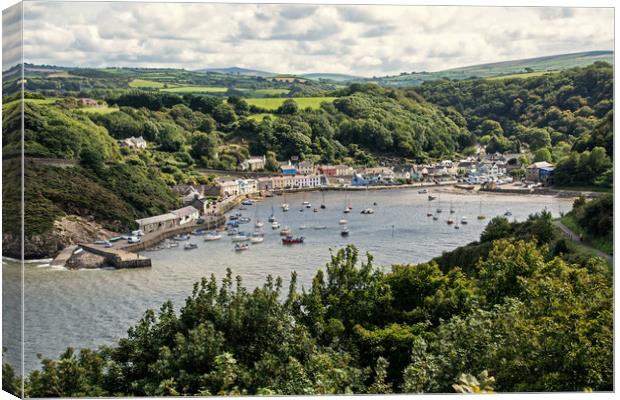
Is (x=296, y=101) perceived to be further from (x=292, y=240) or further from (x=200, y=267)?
(x=200, y=267)

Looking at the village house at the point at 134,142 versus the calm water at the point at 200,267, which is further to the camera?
the village house at the point at 134,142

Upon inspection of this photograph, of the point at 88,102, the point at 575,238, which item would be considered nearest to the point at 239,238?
the point at 88,102

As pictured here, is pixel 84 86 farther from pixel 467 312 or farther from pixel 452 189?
pixel 452 189

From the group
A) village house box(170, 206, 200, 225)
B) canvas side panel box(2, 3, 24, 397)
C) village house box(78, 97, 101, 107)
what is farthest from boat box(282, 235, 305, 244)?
canvas side panel box(2, 3, 24, 397)

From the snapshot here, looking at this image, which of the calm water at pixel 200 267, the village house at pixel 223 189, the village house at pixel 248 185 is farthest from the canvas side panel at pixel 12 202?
the village house at pixel 248 185

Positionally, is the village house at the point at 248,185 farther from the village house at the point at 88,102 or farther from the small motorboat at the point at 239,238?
the village house at the point at 88,102

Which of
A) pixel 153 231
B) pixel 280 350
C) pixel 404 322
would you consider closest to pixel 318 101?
pixel 153 231
